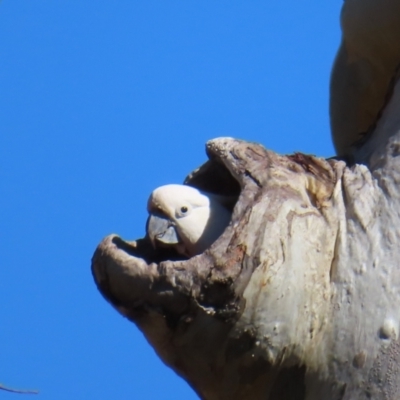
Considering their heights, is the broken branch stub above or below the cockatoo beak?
below

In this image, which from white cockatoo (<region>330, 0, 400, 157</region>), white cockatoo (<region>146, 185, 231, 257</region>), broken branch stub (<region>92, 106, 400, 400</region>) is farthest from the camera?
white cockatoo (<region>330, 0, 400, 157</region>)

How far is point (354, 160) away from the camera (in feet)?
5.43

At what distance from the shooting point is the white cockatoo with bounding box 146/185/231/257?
1606 millimetres

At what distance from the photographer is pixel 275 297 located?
133 cm

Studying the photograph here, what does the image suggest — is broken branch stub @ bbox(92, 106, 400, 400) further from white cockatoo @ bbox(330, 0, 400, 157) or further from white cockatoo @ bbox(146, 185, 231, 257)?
white cockatoo @ bbox(330, 0, 400, 157)

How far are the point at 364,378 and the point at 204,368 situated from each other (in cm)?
26

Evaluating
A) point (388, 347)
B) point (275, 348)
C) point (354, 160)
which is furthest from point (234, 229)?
point (354, 160)

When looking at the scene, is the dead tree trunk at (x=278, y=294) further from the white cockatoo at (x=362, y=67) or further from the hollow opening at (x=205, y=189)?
the white cockatoo at (x=362, y=67)

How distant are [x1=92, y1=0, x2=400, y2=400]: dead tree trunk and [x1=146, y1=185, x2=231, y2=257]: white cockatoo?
17 cm

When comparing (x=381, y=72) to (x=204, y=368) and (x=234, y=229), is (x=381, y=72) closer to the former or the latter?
(x=234, y=229)

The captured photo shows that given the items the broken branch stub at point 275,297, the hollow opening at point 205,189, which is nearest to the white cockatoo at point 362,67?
the hollow opening at point 205,189

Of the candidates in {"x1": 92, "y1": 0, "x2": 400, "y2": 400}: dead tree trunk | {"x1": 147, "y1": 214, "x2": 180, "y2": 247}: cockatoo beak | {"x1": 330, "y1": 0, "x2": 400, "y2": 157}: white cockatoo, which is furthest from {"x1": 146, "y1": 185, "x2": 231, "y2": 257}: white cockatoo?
{"x1": 330, "y1": 0, "x2": 400, "y2": 157}: white cockatoo

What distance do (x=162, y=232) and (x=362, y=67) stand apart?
640mm

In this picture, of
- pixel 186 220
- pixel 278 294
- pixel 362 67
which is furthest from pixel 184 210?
pixel 362 67
